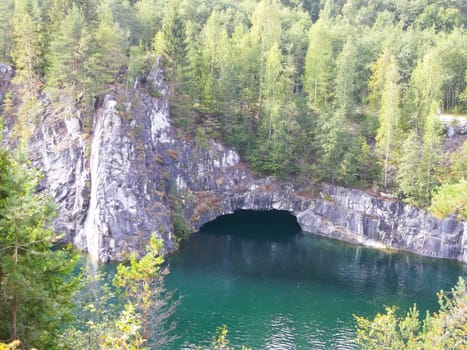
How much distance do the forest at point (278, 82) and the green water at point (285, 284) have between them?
297 inches

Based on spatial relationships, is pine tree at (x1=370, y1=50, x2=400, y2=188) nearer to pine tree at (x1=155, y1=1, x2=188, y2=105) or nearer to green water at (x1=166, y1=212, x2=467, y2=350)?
green water at (x1=166, y1=212, x2=467, y2=350)

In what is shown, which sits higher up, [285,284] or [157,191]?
[157,191]

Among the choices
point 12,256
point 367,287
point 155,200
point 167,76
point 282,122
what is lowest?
point 367,287

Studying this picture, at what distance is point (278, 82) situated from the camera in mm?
55000

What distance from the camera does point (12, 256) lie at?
32.8ft

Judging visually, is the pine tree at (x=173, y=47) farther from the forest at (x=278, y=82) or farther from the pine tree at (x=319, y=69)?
the pine tree at (x=319, y=69)

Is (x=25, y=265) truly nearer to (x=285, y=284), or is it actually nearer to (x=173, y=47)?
(x=285, y=284)

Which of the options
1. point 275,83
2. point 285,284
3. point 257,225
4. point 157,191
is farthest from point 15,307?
point 275,83

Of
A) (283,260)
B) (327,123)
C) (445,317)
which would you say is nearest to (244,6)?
(327,123)

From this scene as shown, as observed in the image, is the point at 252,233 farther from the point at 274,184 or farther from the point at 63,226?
the point at 63,226

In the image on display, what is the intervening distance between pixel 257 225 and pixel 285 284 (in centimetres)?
1548

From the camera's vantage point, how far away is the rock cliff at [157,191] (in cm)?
4316

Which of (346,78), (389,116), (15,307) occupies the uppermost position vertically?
(346,78)

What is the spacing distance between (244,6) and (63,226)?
173ft
